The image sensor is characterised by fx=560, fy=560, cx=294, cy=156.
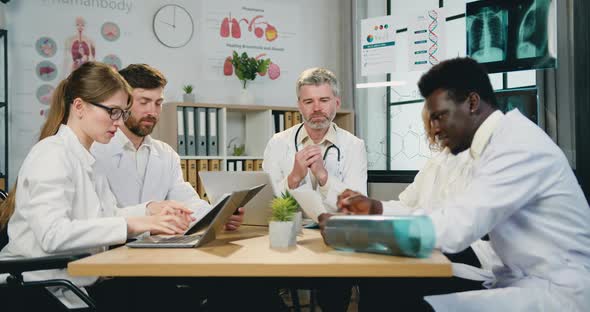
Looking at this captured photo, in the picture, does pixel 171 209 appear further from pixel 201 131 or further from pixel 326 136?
pixel 201 131

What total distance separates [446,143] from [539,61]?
2.36m

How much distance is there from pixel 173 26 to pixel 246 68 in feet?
2.36

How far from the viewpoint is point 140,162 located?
259 centimetres

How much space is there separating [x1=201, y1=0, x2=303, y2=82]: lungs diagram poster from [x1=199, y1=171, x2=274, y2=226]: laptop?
3.10 meters

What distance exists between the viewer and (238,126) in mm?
5094

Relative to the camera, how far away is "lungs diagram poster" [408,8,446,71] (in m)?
4.48

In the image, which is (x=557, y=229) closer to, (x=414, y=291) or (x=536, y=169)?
(x=536, y=169)

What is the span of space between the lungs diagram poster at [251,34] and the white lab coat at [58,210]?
11.0ft

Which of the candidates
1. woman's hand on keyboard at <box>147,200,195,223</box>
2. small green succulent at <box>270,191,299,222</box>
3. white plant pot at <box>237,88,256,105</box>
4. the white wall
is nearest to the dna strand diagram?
the white wall

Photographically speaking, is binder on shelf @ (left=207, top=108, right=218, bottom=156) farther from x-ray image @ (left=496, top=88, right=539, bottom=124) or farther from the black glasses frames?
the black glasses frames

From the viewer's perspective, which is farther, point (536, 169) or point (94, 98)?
point (94, 98)

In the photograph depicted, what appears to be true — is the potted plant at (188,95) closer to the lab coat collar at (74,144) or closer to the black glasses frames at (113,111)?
the black glasses frames at (113,111)

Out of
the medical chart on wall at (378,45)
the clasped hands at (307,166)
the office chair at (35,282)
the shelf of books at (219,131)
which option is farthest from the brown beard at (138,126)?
the medical chart on wall at (378,45)

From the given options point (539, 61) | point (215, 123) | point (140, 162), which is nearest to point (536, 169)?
point (140, 162)
